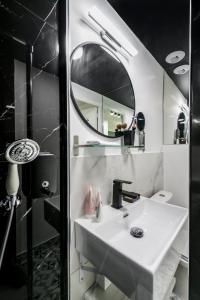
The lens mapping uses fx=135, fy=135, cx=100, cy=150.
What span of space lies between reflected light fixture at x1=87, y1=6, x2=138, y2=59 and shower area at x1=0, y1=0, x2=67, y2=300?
9.5 inches

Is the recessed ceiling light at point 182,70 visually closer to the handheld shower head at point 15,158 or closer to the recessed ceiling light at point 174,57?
the recessed ceiling light at point 174,57

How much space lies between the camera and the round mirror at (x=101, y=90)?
892 millimetres

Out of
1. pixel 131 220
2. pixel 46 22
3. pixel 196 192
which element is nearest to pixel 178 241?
pixel 131 220

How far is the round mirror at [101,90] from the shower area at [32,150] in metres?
0.13

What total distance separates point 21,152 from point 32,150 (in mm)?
46

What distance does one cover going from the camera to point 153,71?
1.43 m

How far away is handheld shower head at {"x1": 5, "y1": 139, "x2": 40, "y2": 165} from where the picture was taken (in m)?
0.57

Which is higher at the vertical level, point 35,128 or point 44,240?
point 35,128

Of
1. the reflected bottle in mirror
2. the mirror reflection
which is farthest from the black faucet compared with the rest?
the mirror reflection

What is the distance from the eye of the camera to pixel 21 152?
595 mm

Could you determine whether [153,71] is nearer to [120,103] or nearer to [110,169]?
[120,103]

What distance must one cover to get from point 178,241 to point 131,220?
0.32m

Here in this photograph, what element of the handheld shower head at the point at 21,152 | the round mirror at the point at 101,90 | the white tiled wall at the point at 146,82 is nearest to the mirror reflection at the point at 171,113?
the white tiled wall at the point at 146,82

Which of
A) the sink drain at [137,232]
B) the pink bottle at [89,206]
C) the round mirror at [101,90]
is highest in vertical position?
the round mirror at [101,90]
